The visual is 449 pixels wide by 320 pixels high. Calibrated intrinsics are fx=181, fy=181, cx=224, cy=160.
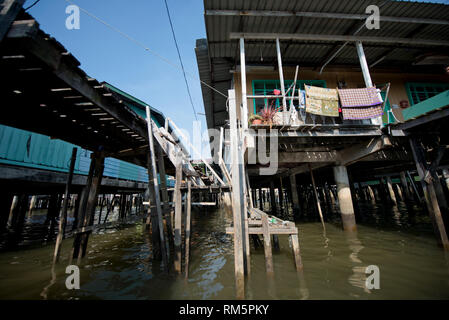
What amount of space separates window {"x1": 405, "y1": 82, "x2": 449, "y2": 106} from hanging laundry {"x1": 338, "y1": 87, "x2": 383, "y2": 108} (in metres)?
5.40

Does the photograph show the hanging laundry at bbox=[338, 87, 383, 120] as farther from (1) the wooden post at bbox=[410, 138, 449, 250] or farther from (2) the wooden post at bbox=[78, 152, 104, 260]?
(2) the wooden post at bbox=[78, 152, 104, 260]

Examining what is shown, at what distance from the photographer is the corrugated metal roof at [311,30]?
21.3 ft

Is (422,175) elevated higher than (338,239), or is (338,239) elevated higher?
(422,175)

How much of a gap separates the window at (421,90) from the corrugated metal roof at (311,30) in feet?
4.01

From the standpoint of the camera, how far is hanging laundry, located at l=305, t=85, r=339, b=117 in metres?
6.52

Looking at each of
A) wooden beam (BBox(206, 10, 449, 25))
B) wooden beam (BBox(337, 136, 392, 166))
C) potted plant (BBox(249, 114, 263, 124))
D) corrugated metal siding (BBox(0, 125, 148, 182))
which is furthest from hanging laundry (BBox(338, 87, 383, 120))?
corrugated metal siding (BBox(0, 125, 148, 182))

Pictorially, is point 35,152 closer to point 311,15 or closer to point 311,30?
point 311,15

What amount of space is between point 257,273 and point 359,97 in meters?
6.96

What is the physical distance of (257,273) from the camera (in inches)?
177
